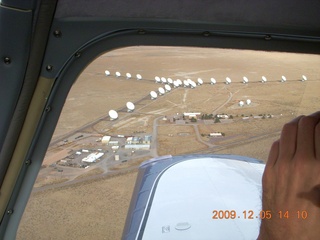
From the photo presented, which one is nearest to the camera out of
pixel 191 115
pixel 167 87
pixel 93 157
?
pixel 93 157

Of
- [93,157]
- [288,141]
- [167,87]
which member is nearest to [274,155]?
[288,141]

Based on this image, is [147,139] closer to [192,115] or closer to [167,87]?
[192,115]

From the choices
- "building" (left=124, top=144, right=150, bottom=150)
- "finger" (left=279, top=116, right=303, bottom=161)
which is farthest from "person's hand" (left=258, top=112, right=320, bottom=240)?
"building" (left=124, top=144, right=150, bottom=150)

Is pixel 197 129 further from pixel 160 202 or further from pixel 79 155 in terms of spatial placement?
pixel 79 155

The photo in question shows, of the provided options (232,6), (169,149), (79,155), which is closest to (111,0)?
(232,6)

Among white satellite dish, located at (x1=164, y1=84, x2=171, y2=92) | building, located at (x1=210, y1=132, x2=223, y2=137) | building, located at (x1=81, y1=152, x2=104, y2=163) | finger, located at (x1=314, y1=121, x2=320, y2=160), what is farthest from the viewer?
white satellite dish, located at (x1=164, y1=84, x2=171, y2=92)

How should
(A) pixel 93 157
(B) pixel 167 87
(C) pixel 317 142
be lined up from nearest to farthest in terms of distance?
(C) pixel 317 142 < (A) pixel 93 157 < (B) pixel 167 87

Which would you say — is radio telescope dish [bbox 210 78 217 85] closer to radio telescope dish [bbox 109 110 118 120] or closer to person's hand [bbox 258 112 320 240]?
radio telescope dish [bbox 109 110 118 120]
